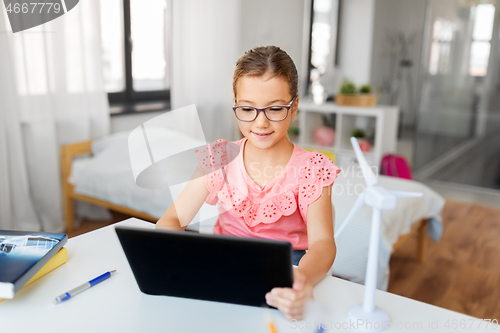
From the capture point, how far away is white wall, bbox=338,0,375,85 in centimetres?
396

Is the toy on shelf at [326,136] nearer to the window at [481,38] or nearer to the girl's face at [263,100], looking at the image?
the window at [481,38]

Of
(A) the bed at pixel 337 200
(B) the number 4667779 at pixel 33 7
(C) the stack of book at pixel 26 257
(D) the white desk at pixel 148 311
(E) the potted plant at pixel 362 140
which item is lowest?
(A) the bed at pixel 337 200

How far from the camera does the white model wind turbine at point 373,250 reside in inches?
24.3

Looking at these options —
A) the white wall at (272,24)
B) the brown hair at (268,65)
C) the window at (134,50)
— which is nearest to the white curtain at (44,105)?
the window at (134,50)

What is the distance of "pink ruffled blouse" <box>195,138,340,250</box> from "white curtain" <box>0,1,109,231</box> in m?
1.53

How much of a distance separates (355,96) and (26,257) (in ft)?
9.02

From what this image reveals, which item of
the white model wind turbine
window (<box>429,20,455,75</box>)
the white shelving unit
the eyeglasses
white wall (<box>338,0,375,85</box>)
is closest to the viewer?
the white model wind turbine

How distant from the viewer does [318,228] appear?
896 mm

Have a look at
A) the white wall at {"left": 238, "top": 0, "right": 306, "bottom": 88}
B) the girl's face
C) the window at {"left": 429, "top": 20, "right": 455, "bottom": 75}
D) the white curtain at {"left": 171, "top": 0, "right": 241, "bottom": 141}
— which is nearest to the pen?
the girl's face

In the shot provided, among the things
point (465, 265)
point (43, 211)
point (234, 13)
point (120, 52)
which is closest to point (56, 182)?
point (43, 211)

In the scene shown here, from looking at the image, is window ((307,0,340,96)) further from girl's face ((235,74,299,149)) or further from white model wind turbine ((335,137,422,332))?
white model wind turbine ((335,137,422,332))

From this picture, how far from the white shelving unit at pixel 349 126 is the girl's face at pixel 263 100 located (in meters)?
2.27

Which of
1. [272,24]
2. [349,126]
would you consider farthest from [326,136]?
[272,24]

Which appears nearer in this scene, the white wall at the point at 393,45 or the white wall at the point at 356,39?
the white wall at the point at 393,45
